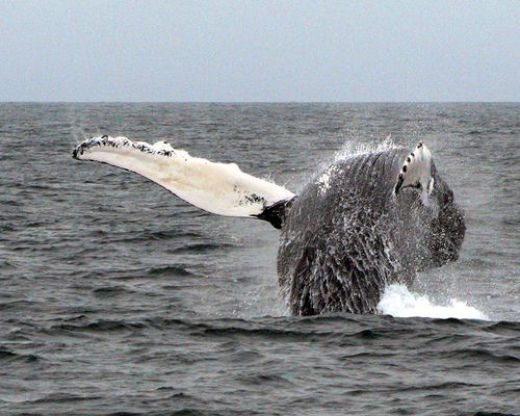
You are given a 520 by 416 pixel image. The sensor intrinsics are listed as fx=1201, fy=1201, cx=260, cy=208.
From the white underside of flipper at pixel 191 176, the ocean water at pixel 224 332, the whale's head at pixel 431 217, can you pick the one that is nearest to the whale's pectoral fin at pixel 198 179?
the white underside of flipper at pixel 191 176

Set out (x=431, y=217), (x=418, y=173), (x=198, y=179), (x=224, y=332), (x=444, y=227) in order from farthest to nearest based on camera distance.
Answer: (x=224, y=332)
(x=198, y=179)
(x=444, y=227)
(x=431, y=217)
(x=418, y=173)

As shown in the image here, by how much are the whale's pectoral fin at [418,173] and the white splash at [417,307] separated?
998 millimetres

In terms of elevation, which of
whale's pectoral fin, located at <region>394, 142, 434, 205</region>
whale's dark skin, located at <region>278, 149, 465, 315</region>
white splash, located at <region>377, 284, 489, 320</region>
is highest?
whale's pectoral fin, located at <region>394, 142, 434, 205</region>

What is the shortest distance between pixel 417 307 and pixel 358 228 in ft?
6.37

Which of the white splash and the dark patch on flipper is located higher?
the dark patch on flipper

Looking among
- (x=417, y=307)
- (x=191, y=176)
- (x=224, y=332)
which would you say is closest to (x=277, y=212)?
(x=191, y=176)

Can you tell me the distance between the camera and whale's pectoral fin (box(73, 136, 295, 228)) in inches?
411

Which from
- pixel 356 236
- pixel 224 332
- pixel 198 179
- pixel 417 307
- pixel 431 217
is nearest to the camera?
pixel 356 236

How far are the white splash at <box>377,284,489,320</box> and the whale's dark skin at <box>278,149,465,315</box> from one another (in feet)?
0.77

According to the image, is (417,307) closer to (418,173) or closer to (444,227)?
(444,227)

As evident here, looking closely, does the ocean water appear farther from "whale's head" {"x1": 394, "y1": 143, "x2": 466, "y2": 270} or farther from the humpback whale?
"whale's head" {"x1": 394, "y1": 143, "x2": 466, "y2": 270}

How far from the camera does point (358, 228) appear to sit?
388 inches

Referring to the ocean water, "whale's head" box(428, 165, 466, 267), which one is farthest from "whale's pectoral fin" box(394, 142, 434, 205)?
the ocean water

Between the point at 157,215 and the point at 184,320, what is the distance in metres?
11.5
